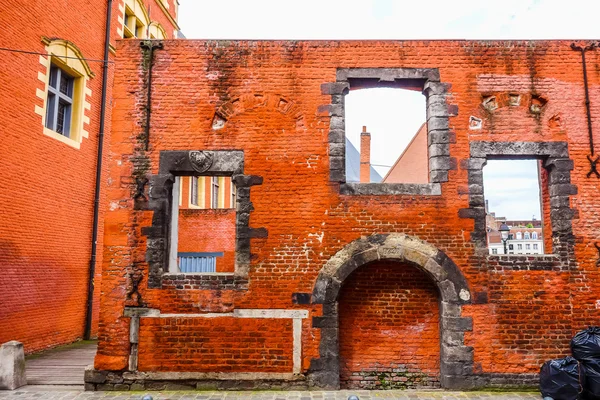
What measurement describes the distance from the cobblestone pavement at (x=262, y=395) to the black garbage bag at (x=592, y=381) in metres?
0.66

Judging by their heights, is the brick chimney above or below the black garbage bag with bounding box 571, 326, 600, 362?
above

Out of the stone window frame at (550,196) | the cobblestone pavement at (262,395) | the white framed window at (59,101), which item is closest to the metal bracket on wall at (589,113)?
the stone window frame at (550,196)

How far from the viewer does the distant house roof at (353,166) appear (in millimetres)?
32800

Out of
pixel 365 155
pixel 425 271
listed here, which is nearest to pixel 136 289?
pixel 425 271

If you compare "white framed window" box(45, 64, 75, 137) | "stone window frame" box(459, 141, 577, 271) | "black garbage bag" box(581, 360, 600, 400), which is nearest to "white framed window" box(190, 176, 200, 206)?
→ "white framed window" box(45, 64, 75, 137)

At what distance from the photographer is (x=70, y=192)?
11.3 m

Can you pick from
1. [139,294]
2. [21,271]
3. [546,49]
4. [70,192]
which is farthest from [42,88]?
[546,49]

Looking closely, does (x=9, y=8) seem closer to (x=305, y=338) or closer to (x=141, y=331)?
(x=141, y=331)

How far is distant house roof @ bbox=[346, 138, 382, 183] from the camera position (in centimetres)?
3280

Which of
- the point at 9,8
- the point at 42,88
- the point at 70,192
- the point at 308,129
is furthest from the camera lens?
the point at 70,192

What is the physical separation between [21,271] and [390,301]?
25.5 ft

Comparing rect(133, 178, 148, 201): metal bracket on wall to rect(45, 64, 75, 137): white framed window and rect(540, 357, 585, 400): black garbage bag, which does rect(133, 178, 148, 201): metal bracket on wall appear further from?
rect(540, 357, 585, 400): black garbage bag

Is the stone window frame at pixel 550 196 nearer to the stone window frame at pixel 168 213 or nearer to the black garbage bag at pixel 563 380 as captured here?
the black garbage bag at pixel 563 380

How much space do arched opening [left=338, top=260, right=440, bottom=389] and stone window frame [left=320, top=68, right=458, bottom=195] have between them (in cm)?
132
